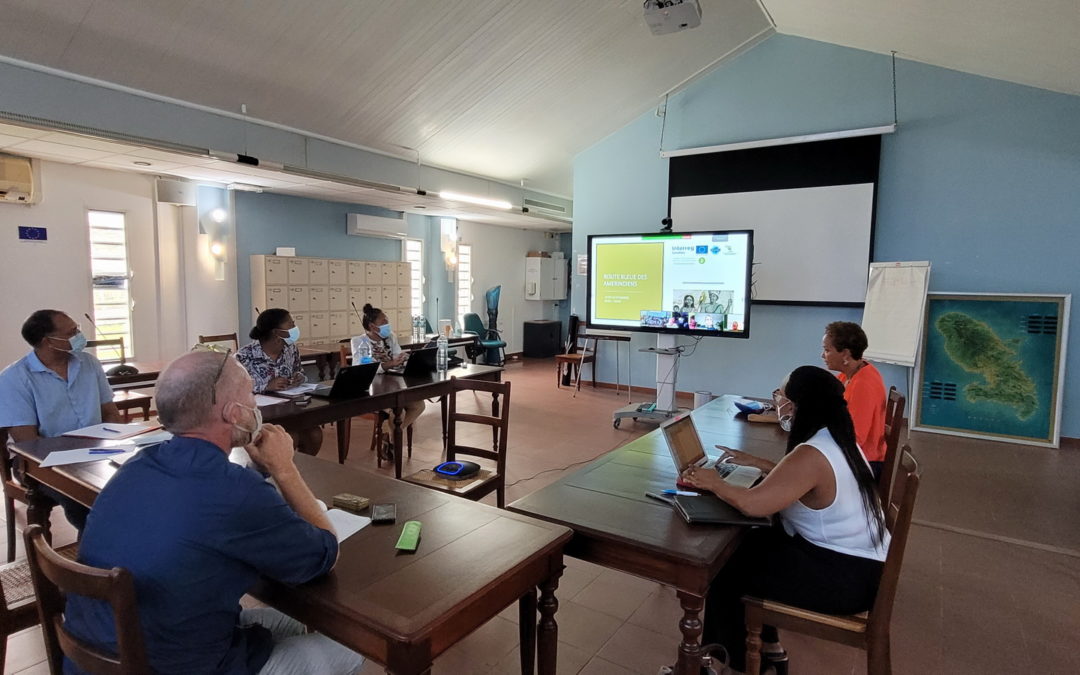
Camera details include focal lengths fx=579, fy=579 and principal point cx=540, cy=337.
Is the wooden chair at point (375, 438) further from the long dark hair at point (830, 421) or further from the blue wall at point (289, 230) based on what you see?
the long dark hair at point (830, 421)

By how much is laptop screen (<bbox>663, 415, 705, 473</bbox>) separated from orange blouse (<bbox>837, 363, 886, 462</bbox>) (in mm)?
967

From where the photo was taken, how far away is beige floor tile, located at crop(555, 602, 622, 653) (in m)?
2.37

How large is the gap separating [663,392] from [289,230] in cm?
492

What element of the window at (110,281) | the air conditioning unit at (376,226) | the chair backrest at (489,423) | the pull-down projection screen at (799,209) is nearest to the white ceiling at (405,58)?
the pull-down projection screen at (799,209)

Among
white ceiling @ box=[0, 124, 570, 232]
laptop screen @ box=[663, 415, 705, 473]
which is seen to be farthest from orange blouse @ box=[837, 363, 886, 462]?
white ceiling @ box=[0, 124, 570, 232]

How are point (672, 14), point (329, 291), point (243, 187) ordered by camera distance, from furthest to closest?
point (329, 291) < point (243, 187) < point (672, 14)

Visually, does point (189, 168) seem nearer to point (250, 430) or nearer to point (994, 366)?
point (250, 430)

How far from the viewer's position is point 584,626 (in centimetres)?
248

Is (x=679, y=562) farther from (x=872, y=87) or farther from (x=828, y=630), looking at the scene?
(x=872, y=87)

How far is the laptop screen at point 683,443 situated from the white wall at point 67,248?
5987 mm

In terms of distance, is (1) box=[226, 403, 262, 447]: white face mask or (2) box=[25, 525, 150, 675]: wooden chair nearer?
(2) box=[25, 525, 150, 675]: wooden chair

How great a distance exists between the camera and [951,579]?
115 inches

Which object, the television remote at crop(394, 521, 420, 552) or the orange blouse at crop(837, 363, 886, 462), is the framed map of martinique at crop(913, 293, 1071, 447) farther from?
the television remote at crop(394, 521, 420, 552)

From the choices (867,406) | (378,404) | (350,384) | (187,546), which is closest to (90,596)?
→ (187,546)
